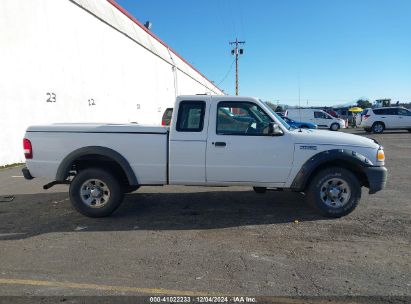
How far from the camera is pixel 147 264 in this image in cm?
425

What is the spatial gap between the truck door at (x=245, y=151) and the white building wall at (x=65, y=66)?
26.1ft

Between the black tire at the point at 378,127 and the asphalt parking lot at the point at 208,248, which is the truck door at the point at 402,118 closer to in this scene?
the black tire at the point at 378,127

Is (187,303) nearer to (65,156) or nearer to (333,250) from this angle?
(333,250)

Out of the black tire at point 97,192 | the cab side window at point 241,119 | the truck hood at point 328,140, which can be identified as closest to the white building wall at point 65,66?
the black tire at point 97,192

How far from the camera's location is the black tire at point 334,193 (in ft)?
19.0

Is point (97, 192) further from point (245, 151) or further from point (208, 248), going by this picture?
point (245, 151)

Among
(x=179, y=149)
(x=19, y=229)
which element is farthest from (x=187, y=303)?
(x=19, y=229)

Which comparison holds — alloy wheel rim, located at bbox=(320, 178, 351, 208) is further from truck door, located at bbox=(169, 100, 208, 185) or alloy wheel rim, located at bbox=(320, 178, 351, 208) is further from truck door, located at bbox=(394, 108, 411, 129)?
truck door, located at bbox=(394, 108, 411, 129)

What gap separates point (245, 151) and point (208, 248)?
1724 mm

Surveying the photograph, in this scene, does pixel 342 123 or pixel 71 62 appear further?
pixel 342 123

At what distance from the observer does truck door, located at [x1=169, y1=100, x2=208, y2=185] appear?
19.0 ft

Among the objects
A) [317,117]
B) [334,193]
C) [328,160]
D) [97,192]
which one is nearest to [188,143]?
[97,192]

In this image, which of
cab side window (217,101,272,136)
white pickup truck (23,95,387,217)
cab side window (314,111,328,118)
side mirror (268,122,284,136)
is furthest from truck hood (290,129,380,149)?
cab side window (314,111,328,118)

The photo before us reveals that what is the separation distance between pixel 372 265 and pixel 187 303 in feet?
7.17
